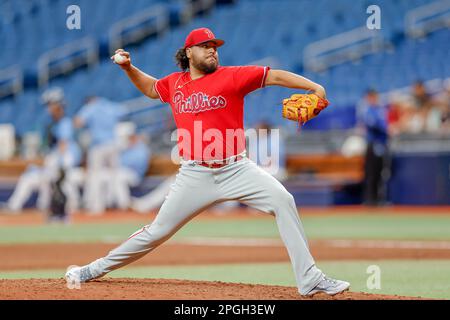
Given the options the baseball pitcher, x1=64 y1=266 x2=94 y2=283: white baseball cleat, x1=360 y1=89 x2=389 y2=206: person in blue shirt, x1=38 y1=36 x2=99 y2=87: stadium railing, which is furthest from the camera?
x1=38 y1=36 x2=99 y2=87: stadium railing

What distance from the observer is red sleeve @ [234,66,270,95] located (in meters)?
6.46

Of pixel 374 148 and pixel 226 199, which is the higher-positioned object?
pixel 374 148

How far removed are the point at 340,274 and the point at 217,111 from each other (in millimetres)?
2909

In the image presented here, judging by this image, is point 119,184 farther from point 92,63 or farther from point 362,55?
point 362,55

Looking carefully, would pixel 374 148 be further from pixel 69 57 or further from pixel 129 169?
pixel 69 57

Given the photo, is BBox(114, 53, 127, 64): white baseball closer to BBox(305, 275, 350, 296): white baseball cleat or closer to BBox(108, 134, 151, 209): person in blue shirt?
BBox(305, 275, 350, 296): white baseball cleat

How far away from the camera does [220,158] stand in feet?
21.6

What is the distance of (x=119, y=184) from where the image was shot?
18531mm

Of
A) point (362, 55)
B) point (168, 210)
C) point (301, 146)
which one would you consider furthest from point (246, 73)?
point (362, 55)

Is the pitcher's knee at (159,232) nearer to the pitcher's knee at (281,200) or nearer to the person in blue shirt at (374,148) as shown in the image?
the pitcher's knee at (281,200)

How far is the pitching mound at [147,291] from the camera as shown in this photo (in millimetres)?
6289

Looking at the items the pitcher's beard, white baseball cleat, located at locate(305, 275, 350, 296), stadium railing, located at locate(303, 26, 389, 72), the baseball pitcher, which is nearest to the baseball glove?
the baseball pitcher

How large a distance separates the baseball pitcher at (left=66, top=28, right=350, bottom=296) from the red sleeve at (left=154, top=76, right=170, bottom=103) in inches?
6.5

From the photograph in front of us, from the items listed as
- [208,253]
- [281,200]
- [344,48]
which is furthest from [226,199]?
[344,48]
